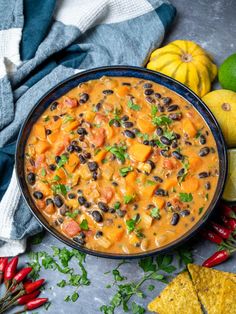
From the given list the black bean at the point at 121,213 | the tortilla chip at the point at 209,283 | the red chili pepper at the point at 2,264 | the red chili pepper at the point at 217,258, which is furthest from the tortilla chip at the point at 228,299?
the red chili pepper at the point at 2,264

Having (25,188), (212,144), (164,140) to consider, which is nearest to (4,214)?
(25,188)

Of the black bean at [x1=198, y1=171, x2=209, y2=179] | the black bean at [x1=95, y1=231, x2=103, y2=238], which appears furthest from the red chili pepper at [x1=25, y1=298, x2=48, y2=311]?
the black bean at [x1=198, y1=171, x2=209, y2=179]

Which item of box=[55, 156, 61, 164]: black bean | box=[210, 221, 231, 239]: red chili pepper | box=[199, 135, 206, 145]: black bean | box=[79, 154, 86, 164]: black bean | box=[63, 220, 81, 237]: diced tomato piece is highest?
box=[199, 135, 206, 145]: black bean

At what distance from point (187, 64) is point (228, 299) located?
181 centimetres

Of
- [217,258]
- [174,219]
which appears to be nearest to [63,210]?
[174,219]

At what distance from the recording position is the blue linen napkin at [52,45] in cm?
514

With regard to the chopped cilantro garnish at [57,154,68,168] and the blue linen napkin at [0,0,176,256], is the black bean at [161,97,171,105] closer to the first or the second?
the blue linen napkin at [0,0,176,256]

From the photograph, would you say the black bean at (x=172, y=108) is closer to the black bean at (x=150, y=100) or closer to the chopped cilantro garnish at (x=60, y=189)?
the black bean at (x=150, y=100)

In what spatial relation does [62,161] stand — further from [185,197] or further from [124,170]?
[185,197]

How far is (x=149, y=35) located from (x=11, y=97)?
124 centimetres

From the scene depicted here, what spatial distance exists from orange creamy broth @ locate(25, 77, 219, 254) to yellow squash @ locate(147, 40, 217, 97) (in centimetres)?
36

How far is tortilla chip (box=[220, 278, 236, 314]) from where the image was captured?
16.0 feet

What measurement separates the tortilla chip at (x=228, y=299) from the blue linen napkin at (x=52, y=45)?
1439 millimetres

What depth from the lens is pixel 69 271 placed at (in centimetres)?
508
